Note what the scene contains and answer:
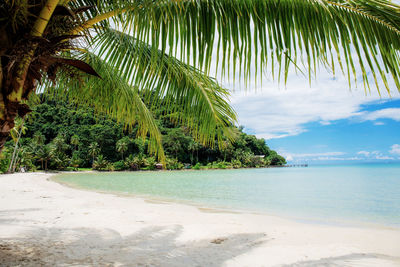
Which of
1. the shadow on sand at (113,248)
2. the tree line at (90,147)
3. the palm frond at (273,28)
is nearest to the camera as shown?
the palm frond at (273,28)

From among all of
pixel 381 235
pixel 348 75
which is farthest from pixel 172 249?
pixel 381 235

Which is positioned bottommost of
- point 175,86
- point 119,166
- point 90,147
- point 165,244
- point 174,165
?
point 119,166

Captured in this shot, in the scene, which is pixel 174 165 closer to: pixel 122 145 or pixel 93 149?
pixel 122 145

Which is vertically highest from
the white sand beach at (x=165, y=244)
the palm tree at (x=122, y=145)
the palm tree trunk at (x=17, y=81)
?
the palm tree at (x=122, y=145)

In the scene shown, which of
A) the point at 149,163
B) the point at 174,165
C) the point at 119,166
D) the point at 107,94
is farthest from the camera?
the point at 174,165

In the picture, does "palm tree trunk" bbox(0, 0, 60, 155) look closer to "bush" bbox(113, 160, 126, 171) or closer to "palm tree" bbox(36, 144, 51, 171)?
"palm tree" bbox(36, 144, 51, 171)

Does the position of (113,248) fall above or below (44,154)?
below

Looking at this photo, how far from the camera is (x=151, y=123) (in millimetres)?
3088

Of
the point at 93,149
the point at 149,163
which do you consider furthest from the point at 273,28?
the point at 93,149

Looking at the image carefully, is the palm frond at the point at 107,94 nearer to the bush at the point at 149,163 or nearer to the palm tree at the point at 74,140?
the bush at the point at 149,163

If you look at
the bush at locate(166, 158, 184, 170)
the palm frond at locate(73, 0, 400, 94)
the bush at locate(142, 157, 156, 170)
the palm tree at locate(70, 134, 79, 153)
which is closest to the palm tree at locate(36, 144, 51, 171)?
the palm tree at locate(70, 134, 79, 153)

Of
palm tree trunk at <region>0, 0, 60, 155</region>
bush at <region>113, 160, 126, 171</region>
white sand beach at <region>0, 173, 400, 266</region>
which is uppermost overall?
palm tree trunk at <region>0, 0, 60, 155</region>

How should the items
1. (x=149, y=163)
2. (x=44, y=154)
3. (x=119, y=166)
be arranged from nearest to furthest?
(x=44, y=154), (x=119, y=166), (x=149, y=163)

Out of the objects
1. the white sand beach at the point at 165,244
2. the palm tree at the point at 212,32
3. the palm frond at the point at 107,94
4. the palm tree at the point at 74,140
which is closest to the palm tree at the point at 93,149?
the palm tree at the point at 74,140
